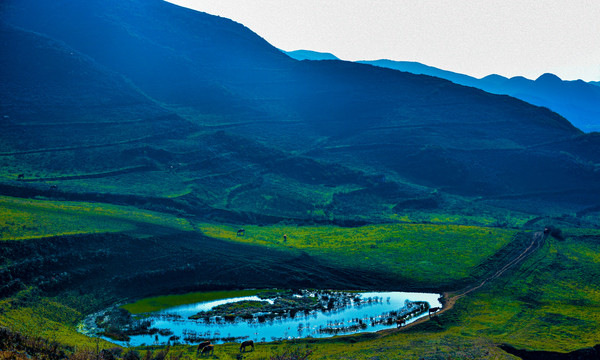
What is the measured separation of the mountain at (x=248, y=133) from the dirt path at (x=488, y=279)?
91.2ft

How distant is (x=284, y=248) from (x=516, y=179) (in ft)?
279

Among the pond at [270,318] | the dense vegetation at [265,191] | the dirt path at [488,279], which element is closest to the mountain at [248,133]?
the dense vegetation at [265,191]

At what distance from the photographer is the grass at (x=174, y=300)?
50234 millimetres

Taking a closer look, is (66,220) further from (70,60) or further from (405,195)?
(70,60)

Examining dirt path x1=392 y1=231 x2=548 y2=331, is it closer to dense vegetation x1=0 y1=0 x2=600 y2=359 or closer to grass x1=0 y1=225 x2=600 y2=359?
dense vegetation x1=0 y1=0 x2=600 y2=359

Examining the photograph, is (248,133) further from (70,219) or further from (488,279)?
(488,279)

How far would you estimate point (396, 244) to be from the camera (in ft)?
244

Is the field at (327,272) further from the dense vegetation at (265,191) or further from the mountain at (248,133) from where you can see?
the mountain at (248,133)

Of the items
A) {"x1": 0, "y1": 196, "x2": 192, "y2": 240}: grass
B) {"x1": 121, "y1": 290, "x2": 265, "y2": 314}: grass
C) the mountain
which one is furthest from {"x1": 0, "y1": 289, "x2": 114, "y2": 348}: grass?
the mountain

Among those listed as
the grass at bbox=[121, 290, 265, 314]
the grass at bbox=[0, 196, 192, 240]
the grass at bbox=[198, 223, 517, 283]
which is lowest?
the grass at bbox=[121, 290, 265, 314]

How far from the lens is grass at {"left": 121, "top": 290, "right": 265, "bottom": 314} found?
165 feet

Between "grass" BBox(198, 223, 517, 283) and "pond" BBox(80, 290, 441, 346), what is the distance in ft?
27.8

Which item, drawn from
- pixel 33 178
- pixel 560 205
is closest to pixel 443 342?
pixel 33 178

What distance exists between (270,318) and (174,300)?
12.2 m
